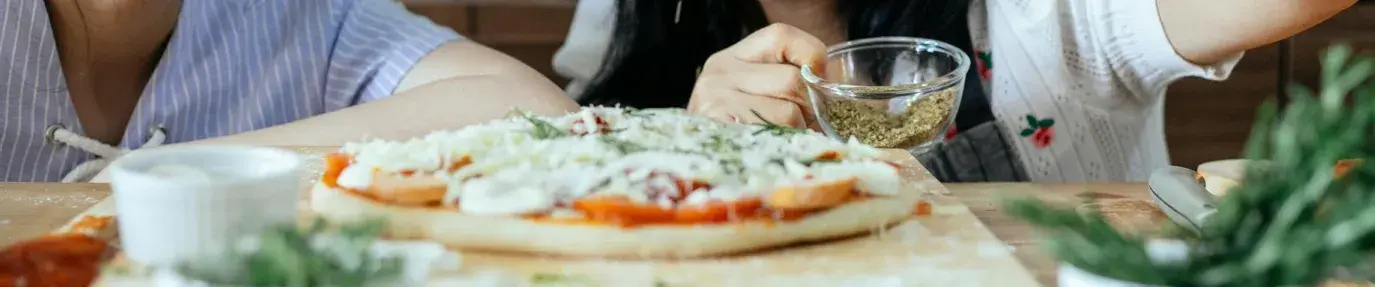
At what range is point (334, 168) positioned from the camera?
2.54ft

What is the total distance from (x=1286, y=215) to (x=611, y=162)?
0.39 meters

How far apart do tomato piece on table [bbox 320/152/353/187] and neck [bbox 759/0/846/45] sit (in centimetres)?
76

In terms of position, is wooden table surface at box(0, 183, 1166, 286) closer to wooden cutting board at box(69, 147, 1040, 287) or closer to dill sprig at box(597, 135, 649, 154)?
wooden cutting board at box(69, 147, 1040, 287)

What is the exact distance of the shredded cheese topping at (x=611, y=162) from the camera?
2.26 ft

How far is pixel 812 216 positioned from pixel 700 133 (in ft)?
0.64

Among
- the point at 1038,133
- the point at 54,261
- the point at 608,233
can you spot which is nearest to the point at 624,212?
the point at 608,233

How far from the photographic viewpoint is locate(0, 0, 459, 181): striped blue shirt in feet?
3.45

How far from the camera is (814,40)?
105 centimetres

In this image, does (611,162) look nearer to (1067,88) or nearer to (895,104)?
(895,104)

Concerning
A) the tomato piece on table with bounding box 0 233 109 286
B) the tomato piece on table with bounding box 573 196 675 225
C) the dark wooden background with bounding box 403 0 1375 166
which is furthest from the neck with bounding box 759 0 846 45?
the dark wooden background with bounding box 403 0 1375 166

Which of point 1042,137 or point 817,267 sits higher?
point 817,267

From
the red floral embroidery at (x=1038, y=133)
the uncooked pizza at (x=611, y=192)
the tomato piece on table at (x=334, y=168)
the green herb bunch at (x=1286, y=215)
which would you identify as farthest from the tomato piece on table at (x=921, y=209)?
the red floral embroidery at (x=1038, y=133)

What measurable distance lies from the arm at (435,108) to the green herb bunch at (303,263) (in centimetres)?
50

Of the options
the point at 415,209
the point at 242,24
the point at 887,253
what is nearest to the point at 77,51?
the point at 242,24
